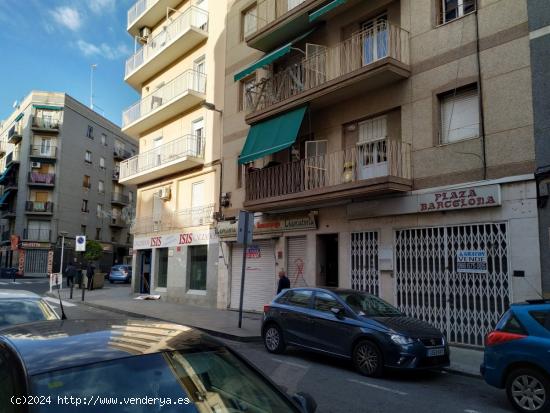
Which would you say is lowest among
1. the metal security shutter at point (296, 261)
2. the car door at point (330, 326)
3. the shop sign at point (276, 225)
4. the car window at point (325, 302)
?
the car door at point (330, 326)

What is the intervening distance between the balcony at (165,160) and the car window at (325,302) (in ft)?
42.2

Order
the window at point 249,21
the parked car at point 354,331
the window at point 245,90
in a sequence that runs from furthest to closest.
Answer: the window at point 249,21, the window at point 245,90, the parked car at point 354,331

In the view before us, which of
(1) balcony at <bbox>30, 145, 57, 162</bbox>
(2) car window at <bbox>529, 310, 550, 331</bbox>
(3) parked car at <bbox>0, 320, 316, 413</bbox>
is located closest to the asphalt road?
(2) car window at <bbox>529, 310, 550, 331</bbox>

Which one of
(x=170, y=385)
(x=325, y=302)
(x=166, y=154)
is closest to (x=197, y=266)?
(x=166, y=154)

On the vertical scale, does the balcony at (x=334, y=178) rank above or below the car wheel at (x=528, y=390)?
above

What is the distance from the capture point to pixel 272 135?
53.9 ft

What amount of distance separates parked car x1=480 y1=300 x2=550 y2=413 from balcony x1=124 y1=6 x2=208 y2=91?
19.4m

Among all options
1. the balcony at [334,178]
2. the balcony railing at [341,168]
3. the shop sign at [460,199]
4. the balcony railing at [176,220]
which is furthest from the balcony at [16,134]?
the shop sign at [460,199]

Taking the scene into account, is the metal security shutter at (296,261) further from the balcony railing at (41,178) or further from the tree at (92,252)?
the balcony railing at (41,178)

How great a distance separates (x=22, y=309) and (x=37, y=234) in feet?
153

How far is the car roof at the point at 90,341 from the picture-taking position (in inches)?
107

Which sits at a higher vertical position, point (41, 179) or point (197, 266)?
point (41, 179)

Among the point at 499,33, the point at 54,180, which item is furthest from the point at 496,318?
the point at 54,180

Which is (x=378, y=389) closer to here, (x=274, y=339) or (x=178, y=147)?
(x=274, y=339)
